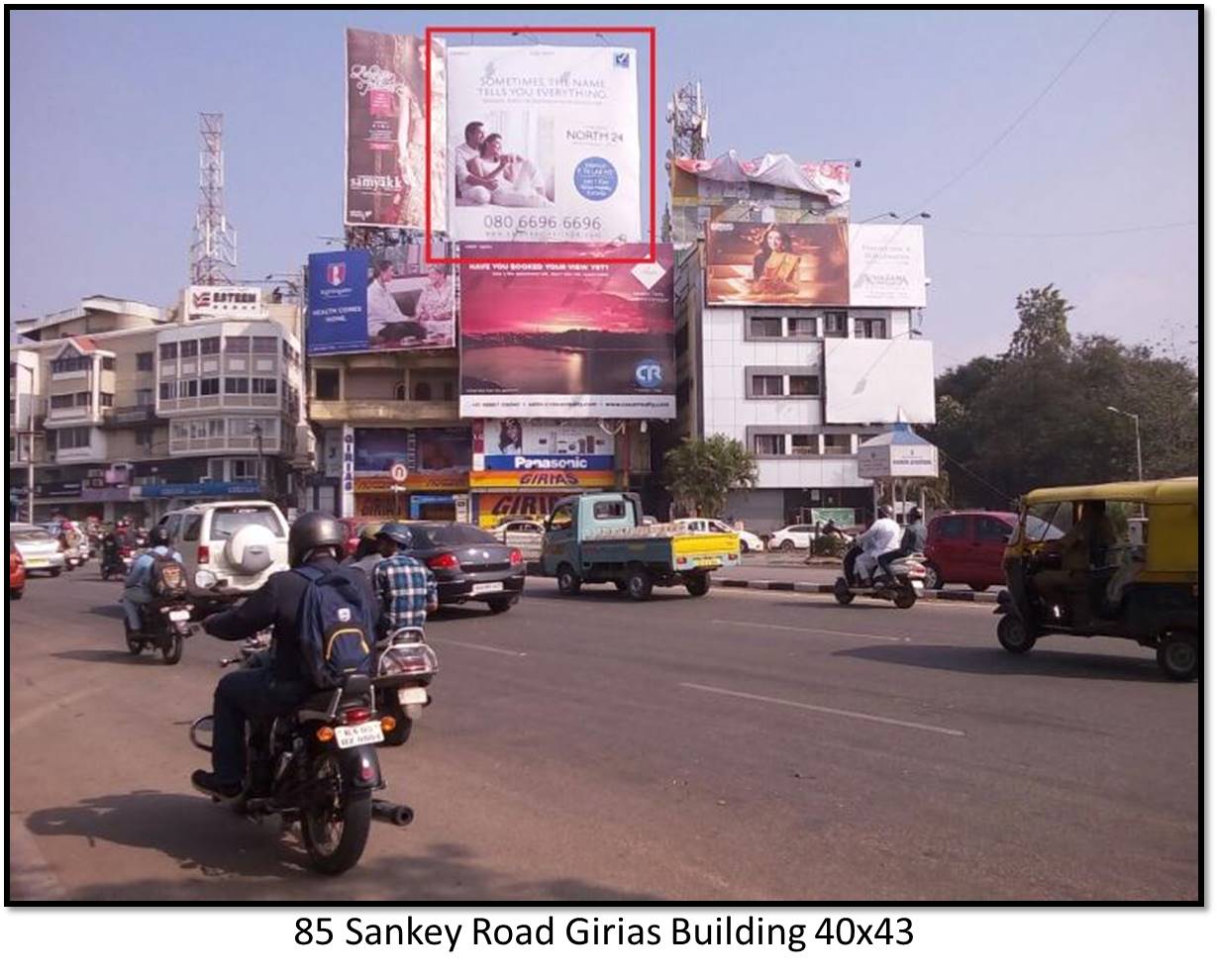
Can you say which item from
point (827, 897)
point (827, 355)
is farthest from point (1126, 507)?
point (827, 355)

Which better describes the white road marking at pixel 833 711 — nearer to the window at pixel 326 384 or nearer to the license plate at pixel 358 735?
the license plate at pixel 358 735

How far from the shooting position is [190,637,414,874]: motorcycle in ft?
13.9

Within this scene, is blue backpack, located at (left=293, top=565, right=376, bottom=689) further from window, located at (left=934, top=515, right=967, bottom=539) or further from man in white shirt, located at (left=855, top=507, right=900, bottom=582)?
window, located at (left=934, top=515, right=967, bottom=539)

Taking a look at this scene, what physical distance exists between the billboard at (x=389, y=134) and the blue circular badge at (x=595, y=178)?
472 centimetres

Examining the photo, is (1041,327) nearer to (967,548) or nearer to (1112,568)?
(1112,568)

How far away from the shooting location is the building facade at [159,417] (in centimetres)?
5756

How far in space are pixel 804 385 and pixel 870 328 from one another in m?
4.38

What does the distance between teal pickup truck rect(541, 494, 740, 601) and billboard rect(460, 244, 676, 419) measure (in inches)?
1208

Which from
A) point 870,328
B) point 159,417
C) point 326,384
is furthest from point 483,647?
point 159,417

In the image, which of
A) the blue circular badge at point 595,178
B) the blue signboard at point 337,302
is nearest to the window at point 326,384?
the blue signboard at point 337,302

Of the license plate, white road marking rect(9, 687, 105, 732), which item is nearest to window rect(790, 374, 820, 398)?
white road marking rect(9, 687, 105, 732)

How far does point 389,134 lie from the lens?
4147 centimetres

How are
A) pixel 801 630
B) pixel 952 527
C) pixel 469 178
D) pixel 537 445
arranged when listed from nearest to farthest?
pixel 801 630 < pixel 952 527 < pixel 469 178 < pixel 537 445

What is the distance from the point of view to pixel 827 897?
396 cm
